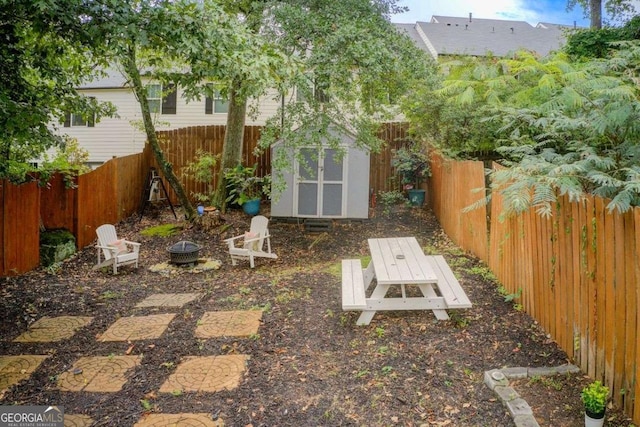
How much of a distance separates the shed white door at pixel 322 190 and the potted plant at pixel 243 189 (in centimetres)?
104

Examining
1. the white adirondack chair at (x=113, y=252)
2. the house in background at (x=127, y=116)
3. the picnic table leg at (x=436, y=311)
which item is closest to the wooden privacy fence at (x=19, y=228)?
the white adirondack chair at (x=113, y=252)

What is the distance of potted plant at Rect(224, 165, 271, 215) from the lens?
10.9m

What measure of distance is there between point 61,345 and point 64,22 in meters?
3.36

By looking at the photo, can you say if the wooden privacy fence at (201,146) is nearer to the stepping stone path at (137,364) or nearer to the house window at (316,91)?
the house window at (316,91)

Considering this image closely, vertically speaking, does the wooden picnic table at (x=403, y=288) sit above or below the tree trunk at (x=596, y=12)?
below

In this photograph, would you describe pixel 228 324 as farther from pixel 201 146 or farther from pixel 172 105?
pixel 172 105

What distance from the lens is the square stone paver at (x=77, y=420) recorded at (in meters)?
3.14

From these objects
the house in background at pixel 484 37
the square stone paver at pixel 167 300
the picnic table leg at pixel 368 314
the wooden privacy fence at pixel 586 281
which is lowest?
the square stone paver at pixel 167 300

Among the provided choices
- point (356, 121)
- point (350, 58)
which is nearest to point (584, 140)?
point (350, 58)

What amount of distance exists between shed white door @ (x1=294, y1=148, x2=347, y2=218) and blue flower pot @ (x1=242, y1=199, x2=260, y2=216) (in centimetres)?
132

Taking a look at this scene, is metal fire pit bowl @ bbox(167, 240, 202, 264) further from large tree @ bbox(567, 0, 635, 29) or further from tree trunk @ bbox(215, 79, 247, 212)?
large tree @ bbox(567, 0, 635, 29)

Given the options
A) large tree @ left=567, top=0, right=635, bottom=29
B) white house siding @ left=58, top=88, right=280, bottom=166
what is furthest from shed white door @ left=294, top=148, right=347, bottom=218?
large tree @ left=567, top=0, right=635, bottom=29

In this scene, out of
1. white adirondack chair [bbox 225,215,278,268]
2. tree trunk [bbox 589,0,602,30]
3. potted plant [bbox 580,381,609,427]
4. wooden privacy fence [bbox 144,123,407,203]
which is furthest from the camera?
tree trunk [bbox 589,0,602,30]

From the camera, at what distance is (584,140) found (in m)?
4.28
